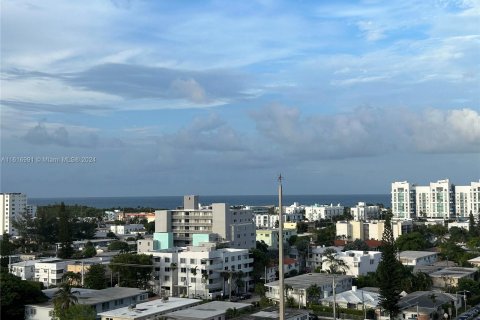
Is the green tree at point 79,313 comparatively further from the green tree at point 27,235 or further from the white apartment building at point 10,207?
the white apartment building at point 10,207

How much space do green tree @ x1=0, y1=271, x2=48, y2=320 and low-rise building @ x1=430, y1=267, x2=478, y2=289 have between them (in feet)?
80.0

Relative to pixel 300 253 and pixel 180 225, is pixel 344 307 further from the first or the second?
pixel 180 225

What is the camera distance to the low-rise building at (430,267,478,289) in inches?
1347

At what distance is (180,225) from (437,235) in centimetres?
3227

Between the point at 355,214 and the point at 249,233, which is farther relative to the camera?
the point at 355,214

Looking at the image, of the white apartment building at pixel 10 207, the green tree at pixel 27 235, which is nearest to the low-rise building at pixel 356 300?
the green tree at pixel 27 235

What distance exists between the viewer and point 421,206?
311ft

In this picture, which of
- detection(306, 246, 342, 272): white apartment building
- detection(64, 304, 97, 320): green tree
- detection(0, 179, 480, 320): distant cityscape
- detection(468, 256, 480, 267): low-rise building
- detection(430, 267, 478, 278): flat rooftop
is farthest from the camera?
detection(306, 246, 342, 272): white apartment building

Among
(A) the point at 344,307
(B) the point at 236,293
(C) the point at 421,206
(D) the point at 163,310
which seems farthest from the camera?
(C) the point at 421,206

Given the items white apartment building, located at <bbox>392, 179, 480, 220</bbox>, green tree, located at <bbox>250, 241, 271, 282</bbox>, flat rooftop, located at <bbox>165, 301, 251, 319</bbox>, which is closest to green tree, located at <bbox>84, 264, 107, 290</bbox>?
flat rooftop, located at <bbox>165, 301, 251, 319</bbox>

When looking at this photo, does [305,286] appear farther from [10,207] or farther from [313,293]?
[10,207]

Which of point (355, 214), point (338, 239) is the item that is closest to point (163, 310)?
point (338, 239)

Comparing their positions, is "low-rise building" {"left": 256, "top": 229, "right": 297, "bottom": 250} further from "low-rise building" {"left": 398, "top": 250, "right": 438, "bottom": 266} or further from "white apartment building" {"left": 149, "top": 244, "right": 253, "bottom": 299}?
"white apartment building" {"left": 149, "top": 244, "right": 253, "bottom": 299}

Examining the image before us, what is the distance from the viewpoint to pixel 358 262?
3834cm
